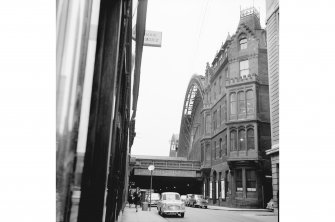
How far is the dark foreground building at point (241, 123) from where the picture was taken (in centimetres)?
2705

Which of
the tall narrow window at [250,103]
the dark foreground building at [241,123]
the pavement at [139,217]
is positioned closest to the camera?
the pavement at [139,217]

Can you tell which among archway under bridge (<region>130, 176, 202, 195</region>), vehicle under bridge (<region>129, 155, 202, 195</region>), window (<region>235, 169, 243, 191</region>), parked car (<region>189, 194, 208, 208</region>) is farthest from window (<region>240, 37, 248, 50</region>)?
archway under bridge (<region>130, 176, 202, 195</region>)

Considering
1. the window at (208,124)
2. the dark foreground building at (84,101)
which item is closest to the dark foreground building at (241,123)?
the window at (208,124)

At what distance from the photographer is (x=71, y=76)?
1611 millimetres

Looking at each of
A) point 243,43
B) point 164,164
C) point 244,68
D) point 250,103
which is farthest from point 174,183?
point 243,43

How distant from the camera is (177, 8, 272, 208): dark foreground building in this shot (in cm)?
2705

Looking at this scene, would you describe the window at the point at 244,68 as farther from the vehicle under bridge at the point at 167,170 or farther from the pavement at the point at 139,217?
the pavement at the point at 139,217

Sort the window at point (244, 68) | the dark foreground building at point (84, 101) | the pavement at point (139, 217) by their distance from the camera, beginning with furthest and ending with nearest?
1. the window at point (244, 68)
2. the pavement at point (139, 217)
3. the dark foreground building at point (84, 101)
